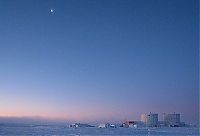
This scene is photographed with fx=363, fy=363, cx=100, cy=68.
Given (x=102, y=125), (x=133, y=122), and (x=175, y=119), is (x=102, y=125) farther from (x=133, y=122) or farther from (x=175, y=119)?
(x=175, y=119)

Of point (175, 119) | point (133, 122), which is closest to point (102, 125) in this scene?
point (133, 122)

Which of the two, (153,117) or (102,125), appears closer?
(102,125)

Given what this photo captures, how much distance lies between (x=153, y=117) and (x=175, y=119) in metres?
5.43

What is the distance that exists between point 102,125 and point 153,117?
10088 mm

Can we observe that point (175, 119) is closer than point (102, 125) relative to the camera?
No

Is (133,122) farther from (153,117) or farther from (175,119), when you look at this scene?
(175,119)

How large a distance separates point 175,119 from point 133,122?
8889mm

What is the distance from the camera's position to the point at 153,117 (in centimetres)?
6419

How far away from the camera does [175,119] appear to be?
67125 mm

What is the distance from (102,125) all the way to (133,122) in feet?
21.6

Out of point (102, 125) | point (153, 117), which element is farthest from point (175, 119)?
point (102, 125)

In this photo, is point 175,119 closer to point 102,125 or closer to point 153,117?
point 153,117

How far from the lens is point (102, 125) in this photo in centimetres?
5978

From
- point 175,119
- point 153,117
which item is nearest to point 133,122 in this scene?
point 153,117
